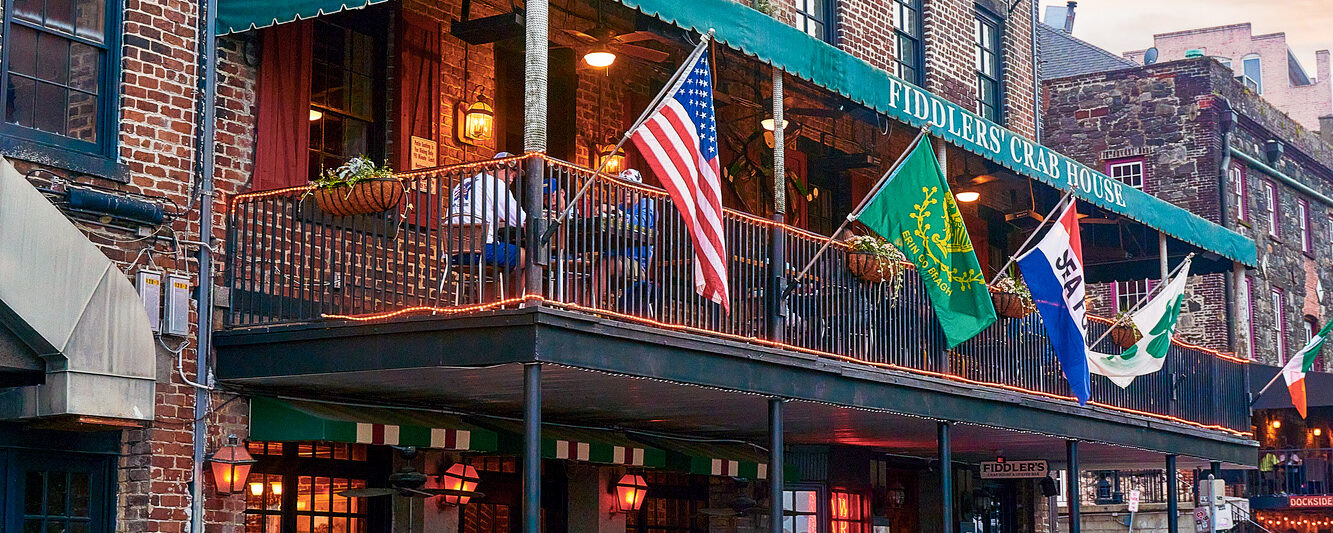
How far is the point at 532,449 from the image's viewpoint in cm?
1048

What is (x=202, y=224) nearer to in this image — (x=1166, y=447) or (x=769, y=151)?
(x=769, y=151)

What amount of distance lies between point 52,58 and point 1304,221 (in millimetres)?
29677

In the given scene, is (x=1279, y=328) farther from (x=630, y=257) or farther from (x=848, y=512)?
(x=630, y=257)

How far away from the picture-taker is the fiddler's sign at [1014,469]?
2000 centimetres

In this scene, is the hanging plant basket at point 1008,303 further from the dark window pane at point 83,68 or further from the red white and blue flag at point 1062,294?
the dark window pane at point 83,68

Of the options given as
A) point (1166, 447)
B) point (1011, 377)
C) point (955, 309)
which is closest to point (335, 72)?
point (955, 309)

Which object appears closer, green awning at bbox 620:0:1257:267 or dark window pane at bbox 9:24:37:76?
dark window pane at bbox 9:24:37:76

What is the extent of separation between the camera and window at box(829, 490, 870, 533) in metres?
18.9

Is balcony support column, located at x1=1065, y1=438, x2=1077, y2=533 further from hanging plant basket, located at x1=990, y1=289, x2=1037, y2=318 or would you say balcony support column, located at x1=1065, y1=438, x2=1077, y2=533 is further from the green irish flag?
the green irish flag

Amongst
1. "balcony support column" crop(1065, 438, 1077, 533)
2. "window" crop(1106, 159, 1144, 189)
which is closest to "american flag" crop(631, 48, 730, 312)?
"balcony support column" crop(1065, 438, 1077, 533)

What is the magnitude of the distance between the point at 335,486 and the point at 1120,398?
913 centimetres

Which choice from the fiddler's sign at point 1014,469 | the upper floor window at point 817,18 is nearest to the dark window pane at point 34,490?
the upper floor window at point 817,18

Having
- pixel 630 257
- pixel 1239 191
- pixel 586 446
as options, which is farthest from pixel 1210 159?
pixel 630 257

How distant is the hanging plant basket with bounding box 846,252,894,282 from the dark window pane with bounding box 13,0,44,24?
22.1ft
